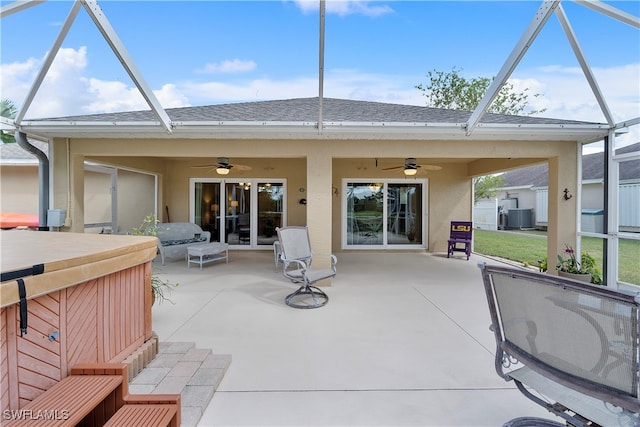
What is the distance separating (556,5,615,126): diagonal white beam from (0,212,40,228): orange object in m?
12.0

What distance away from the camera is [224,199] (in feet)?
30.1

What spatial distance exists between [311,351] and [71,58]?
5.14 m

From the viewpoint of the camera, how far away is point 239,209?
364 inches

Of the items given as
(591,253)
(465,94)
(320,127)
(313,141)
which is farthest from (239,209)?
(465,94)

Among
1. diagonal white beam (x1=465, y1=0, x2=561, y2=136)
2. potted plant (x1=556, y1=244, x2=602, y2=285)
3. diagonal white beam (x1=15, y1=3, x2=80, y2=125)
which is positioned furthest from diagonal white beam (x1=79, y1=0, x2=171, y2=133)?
potted plant (x1=556, y1=244, x2=602, y2=285)

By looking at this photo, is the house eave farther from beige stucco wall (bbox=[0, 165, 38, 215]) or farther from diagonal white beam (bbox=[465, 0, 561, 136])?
beige stucco wall (bbox=[0, 165, 38, 215])

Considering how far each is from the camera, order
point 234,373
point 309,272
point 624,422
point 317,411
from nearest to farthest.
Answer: point 624,422 → point 317,411 → point 234,373 → point 309,272

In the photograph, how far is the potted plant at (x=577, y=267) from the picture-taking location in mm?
4980

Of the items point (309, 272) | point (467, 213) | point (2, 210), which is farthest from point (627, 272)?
point (2, 210)

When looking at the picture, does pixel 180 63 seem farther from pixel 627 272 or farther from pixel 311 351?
pixel 627 272

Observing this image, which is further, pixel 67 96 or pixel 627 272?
pixel 627 272

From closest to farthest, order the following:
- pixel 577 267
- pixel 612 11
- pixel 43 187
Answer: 1. pixel 612 11
2. pixel 577 267
3. pixel 43 187

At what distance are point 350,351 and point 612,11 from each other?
16.0ft

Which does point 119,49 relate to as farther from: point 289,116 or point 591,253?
point 591,253
